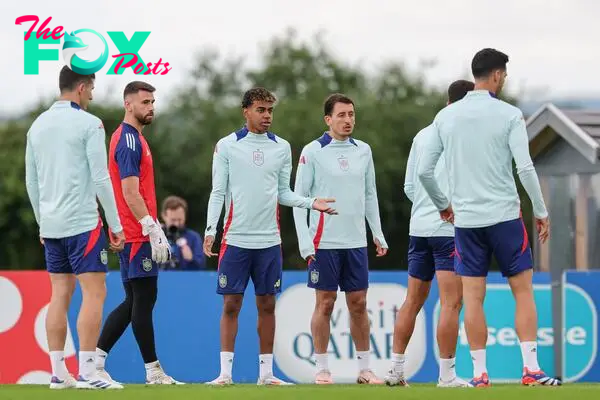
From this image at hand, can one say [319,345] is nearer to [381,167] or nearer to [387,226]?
[387,226]

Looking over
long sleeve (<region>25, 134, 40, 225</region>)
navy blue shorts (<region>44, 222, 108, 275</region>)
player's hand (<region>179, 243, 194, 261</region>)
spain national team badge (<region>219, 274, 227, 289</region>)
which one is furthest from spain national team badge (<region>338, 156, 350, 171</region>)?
player's hand (<region>179, 243, 194, 261</region>)

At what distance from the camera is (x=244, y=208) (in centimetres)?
1157

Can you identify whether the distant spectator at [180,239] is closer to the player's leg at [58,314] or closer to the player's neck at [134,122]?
the player's neck at [134,122]

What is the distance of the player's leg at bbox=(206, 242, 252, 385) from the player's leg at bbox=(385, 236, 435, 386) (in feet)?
4.50

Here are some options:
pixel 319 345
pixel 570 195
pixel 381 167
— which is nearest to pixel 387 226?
pixel 381 167

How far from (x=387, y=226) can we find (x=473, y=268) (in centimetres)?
4416

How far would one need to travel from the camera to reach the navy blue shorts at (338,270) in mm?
11977

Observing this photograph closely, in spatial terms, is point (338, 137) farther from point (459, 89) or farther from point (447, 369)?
point (447, 369)

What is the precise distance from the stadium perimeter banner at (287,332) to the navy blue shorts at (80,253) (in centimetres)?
566

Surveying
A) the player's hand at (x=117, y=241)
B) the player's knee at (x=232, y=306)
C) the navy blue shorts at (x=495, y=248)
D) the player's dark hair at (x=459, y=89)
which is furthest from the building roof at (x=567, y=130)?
the player's hand at (x=117, y=241)

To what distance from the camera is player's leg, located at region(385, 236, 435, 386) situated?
11406 mm

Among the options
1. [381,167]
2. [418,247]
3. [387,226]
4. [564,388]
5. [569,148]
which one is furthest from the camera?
[381,167]

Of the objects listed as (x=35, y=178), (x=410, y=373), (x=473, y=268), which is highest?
(x=35, y=178)

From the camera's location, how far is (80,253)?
10.1 metres
